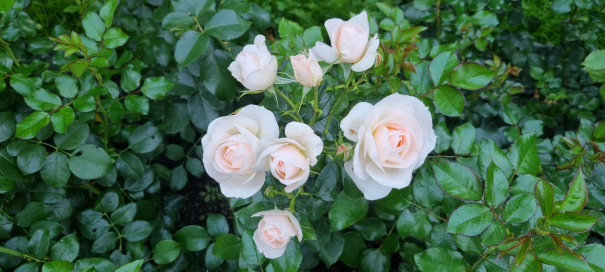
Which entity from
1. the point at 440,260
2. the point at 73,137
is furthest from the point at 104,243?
the point at 440,260

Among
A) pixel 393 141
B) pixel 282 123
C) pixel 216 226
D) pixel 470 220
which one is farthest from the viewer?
pixel 216 226

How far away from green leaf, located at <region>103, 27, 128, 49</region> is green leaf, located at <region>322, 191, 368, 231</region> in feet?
2.52

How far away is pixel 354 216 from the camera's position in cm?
96

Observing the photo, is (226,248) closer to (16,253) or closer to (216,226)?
(216,226)

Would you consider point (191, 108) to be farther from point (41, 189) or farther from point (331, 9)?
point (331, 9)

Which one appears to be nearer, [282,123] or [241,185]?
[241,185]

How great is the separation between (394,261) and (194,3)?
1.19 m

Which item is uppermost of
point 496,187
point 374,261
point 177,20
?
point 177,20

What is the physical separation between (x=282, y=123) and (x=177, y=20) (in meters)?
0.45

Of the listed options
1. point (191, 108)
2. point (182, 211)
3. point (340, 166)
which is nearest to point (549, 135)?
point (340, 166)

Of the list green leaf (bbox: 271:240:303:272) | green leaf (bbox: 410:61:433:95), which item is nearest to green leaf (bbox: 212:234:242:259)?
green leaf (bbox: 271:240:303:272)

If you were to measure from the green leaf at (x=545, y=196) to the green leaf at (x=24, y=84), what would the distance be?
3.96 ft

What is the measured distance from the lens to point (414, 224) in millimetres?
940

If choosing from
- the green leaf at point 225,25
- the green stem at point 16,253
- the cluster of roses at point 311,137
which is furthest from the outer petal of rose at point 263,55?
the green stem at point 16,253
